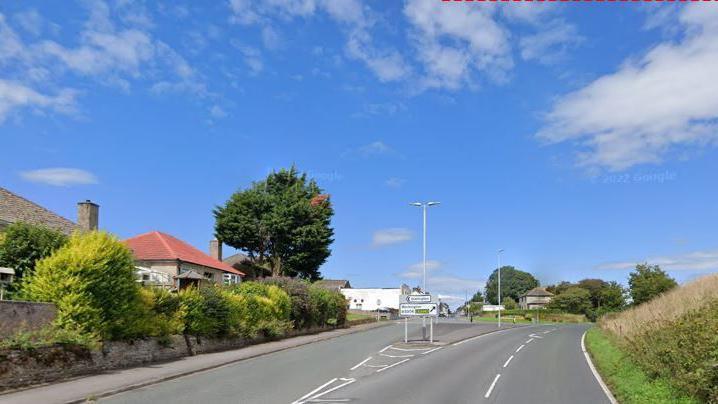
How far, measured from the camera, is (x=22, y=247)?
821 inches

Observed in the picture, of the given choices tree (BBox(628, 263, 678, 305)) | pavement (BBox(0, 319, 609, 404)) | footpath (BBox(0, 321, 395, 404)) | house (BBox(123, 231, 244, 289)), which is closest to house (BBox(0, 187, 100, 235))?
house (BBox(123, 231, 244, 289))

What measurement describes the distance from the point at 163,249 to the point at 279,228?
1429cm

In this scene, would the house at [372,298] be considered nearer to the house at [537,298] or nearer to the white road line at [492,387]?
the house at [537,298]

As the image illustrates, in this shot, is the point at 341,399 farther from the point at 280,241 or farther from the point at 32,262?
the point at 280,241

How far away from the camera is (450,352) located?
2931 centimetres

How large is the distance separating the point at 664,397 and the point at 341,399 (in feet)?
23.1

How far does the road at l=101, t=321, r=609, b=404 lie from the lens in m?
14.5

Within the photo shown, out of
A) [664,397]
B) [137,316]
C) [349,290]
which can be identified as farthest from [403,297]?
[349,290]

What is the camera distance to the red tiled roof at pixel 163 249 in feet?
145

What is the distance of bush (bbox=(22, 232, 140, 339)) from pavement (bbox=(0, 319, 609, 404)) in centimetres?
242

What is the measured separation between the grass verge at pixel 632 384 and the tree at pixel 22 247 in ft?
60.5

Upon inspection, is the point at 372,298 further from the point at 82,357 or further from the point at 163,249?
the point at 82,357

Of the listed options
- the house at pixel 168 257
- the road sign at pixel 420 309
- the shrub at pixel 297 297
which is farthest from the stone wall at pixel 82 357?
the house at pixel 168 257

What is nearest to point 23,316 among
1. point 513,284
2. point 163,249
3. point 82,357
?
point 82,357
